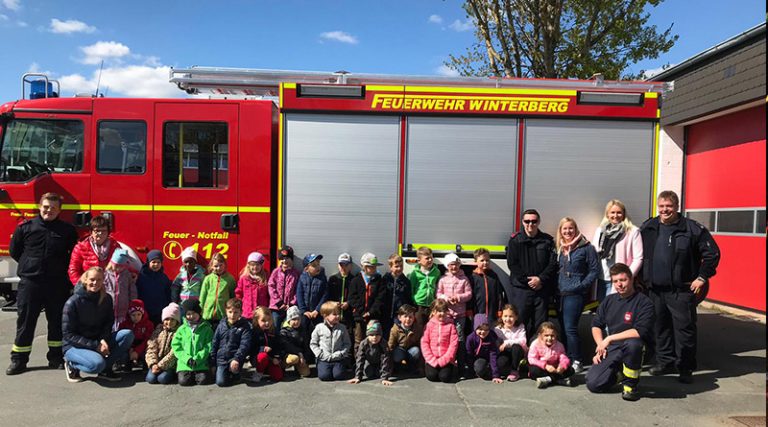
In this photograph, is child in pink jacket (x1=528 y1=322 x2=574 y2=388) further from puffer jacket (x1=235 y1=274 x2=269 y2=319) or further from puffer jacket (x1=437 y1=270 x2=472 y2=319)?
puffer jacket (x1=235 y1=274 x2=269 y2=319)

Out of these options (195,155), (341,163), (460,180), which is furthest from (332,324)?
(195,155)

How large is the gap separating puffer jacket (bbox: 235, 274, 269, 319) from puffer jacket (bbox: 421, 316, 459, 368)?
180cm

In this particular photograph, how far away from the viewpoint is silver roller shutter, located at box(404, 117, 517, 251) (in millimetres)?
5523

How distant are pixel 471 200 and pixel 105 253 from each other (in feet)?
12.8

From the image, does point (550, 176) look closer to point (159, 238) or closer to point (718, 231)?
point (159, 238)

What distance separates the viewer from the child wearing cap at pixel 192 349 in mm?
4684

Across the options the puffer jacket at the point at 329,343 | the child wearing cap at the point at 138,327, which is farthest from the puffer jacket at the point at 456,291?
the child wearing cap at the point at 138,327

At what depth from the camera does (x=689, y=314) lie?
4.96 metres

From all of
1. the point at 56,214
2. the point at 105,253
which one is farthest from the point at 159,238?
the point at 56,214

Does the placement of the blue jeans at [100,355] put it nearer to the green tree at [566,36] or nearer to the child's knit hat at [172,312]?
the child's knit hat at [172,312]

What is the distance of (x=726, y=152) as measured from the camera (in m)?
8.91

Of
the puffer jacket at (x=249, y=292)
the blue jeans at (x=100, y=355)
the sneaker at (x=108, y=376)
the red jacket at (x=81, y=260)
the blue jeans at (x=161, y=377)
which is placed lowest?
the sneaker at (x=108, y=376)

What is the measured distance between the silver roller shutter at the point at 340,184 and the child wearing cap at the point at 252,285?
0.42 m

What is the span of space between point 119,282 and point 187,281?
64cm
